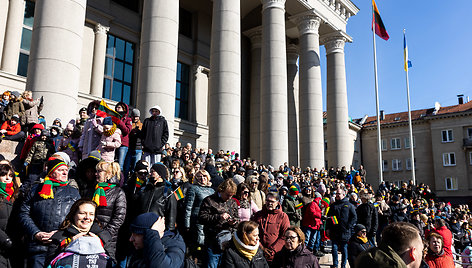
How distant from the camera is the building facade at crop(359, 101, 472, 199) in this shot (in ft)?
168

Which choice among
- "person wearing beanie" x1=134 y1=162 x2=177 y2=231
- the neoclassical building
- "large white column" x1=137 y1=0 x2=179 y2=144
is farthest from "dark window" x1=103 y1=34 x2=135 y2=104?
"person wearing beanie" x1=134 y1=162 x2=177 y2=231

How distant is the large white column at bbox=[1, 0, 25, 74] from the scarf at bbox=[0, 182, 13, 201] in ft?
51.8

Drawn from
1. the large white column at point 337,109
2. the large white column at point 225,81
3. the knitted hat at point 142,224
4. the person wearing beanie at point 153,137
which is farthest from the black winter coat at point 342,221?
the large white column at point 337,109

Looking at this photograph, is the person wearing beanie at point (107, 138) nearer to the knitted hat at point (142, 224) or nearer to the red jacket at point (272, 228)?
the red jacket at point (272, 228)

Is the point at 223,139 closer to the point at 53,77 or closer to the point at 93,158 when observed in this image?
the point at 53,77

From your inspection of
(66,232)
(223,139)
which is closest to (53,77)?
(223,139)

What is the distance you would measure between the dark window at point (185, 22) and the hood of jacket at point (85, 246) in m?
26.1

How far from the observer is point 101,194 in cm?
511

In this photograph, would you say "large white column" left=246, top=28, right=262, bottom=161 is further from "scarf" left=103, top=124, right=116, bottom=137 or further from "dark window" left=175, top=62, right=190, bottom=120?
"scarf" left=103, top=124, right=116, bottom=137

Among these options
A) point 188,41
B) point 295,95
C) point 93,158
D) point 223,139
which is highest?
point 188,41

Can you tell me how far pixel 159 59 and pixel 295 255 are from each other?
510 inches

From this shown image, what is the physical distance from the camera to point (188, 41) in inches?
1106

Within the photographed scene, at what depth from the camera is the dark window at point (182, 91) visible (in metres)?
27.3

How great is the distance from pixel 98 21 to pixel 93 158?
61.6 ft
